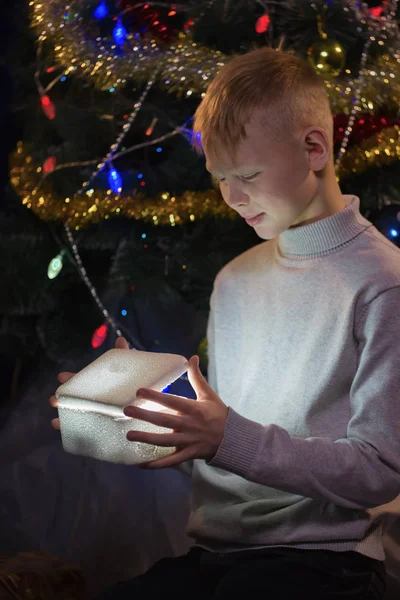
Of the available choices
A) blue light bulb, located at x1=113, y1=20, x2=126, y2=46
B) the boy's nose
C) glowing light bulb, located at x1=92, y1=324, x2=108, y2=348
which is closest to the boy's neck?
the boy's nose

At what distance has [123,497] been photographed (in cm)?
174

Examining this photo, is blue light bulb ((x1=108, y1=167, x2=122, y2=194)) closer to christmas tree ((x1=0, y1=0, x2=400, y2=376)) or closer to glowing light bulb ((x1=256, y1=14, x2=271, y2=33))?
christmas tree ((x1=0, y1=0, x2=400, y2=376))

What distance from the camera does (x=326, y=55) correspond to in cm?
147

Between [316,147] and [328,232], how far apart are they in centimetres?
14

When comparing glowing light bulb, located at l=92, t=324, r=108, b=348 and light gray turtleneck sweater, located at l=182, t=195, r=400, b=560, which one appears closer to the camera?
light gray turtleneck sweater, located at l=182, t=195, r=400, b=560

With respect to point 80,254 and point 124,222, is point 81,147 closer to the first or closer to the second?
point 124,222

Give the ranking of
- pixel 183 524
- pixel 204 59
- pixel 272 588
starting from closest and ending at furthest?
pixel 272 588, pixel 204 59, pixel 183 524

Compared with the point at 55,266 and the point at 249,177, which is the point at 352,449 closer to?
the point at 249,177

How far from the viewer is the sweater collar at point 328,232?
1190 millimetres

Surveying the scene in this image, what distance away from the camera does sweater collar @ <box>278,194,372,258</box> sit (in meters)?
1.19

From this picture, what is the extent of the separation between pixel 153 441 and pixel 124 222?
2.95 feet

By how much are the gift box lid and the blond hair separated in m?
0.33

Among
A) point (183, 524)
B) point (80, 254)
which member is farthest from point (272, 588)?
point (80, 254)

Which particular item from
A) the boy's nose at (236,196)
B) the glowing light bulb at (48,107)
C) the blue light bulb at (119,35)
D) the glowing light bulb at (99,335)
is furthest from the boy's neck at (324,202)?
the glowing light bulb at (99,335)
